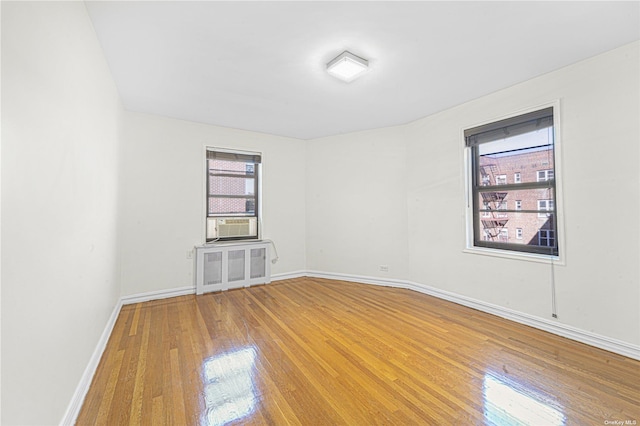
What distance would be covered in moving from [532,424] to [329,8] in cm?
289

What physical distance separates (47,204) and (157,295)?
9.42ft

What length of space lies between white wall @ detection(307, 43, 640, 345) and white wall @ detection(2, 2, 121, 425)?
349 centimetres

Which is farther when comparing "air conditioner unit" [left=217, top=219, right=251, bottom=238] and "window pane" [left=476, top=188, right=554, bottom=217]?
"air conditioner unit" [left=217, top=219, right=251, bottom=238]

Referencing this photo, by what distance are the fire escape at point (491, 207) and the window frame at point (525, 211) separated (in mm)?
112

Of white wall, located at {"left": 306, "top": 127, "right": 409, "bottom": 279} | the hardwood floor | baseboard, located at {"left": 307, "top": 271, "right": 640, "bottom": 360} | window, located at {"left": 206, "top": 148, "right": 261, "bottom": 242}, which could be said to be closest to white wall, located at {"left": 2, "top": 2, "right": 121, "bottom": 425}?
the hardwood floor

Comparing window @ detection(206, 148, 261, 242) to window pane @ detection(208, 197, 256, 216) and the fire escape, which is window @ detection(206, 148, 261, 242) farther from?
the fire escape

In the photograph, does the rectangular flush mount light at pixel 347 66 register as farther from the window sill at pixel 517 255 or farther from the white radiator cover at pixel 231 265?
the white radiator cover at pixel 231 265

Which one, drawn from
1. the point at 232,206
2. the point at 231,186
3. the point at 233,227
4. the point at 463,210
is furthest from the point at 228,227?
the point at 463,210

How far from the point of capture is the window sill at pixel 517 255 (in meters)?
2.66

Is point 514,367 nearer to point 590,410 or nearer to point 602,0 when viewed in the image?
point 590,410

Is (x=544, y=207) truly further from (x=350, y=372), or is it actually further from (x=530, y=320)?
(x=350, y=372)

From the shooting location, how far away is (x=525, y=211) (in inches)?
117

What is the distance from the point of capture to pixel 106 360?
217 centimetres

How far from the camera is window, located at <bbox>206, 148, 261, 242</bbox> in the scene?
427 cm
